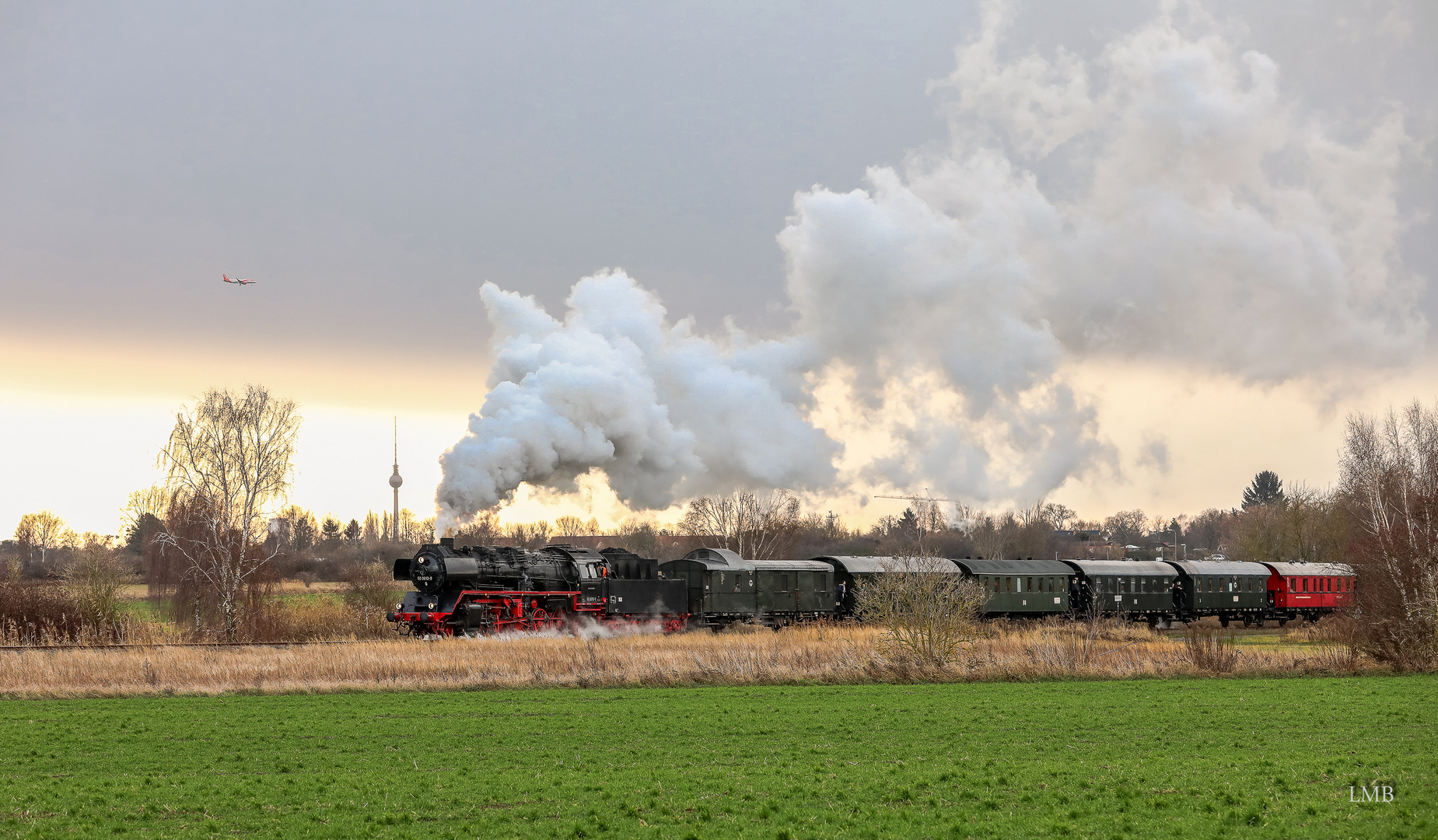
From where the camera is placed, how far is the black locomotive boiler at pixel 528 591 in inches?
1511

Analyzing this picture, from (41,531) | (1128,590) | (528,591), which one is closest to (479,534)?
(528,591)

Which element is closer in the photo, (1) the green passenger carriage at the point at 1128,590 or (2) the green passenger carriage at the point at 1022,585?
(2) the green passenger carriage at the point at 1022,585

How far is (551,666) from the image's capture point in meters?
30.6

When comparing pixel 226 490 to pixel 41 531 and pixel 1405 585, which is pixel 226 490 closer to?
pixel 1405 585

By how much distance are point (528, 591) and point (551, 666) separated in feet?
32.4

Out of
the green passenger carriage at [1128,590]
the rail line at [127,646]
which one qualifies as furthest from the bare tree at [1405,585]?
the rail line at [127,646]

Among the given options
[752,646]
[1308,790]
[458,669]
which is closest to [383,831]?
[1308,790]

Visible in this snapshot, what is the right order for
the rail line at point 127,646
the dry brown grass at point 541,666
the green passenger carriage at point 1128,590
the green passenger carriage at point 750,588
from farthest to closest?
the green passenger carriage at point 1128,590 → the green passenger carriage at point 750,588 → the rail line at point 127,646 → the dry brown grass at point 541,666

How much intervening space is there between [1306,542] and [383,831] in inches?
3610

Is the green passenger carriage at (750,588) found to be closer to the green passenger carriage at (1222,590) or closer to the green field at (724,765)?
the green field at (724,765)

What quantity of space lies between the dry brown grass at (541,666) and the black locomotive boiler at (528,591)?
7.18 ft

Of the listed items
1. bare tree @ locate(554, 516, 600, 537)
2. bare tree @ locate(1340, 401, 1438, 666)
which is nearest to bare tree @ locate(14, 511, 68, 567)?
bare tree @ locate(554, 516, 600, 537)

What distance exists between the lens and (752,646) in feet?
119

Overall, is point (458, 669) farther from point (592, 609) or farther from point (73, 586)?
point (73, 586)
